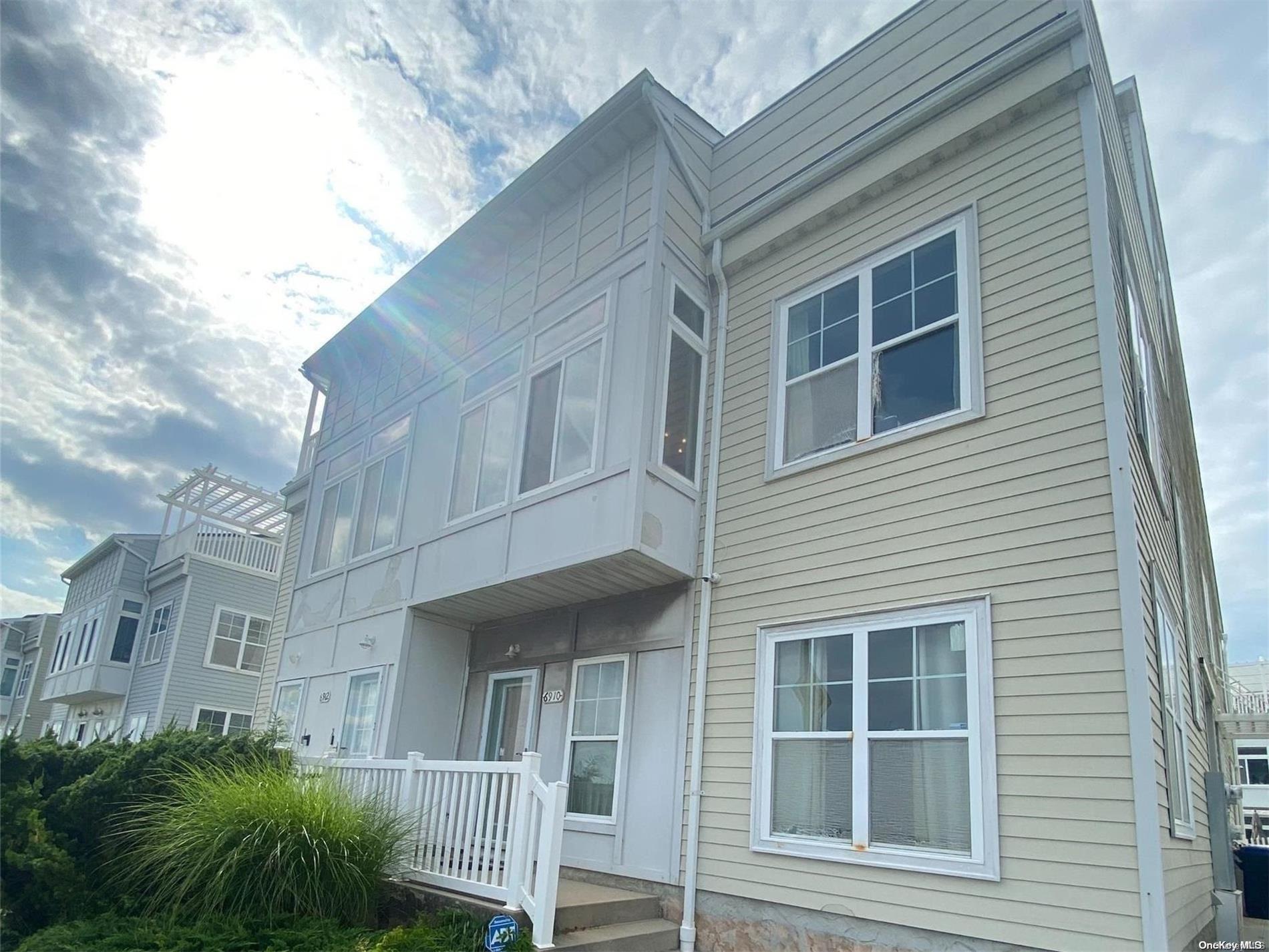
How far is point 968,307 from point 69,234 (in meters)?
7.63

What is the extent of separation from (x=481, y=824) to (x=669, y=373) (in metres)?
3.97

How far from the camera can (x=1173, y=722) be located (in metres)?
5.50

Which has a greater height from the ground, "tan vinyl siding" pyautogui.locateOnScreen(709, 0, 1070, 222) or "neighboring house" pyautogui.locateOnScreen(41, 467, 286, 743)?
"tan vinyl siding" pyautogui.locateOnScreen(709, 0, 1070, 222)

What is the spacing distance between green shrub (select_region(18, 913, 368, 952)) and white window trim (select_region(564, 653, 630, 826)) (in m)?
2.14

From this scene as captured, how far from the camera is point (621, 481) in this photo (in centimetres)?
659

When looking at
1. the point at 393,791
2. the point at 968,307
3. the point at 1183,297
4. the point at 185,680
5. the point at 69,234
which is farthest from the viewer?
the point at 185,680

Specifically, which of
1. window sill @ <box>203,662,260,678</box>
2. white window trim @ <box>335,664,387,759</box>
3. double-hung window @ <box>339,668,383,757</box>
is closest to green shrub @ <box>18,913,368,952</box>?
white window trim @ <box>335,664,387,759</box>

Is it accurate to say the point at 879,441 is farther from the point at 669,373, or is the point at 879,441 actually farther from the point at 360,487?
the point at 360,487

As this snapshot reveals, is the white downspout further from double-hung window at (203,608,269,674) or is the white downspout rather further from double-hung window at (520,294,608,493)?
double-hung window at (203,608,269,674)

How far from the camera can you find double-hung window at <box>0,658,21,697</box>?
34.5 metres

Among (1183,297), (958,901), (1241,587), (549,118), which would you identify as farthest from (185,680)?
(1241,587)

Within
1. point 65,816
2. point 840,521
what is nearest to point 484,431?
point 840,521

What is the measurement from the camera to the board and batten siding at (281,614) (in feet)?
39.3

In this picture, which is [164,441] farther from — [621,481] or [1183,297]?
[1183,297]
